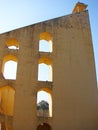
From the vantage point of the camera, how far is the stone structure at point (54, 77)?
13859mm

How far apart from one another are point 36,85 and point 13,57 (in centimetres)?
277

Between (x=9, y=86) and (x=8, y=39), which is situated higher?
(x=8, y=39)

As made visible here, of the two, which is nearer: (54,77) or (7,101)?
(54,77)

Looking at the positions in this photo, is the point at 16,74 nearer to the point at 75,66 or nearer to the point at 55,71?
the point at 55,71

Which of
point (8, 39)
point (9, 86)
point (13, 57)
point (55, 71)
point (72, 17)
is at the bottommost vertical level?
point (9, 86)

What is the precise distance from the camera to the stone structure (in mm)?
13859

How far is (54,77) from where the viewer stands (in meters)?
15.2

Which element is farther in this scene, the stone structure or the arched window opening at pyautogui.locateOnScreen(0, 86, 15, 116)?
the arched window opening at pyautogui.locateOnScreen(0, 86, 15, 116)

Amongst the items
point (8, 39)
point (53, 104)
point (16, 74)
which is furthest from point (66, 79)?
point (8, 39)

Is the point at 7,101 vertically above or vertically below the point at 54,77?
below

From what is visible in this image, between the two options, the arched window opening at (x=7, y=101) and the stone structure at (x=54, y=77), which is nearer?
the stone structure at (x=54, y=77)

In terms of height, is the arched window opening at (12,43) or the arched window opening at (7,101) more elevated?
the arched window opening at (12,43)

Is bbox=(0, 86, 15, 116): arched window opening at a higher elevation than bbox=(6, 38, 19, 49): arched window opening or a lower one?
lower

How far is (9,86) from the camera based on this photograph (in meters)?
14.5
